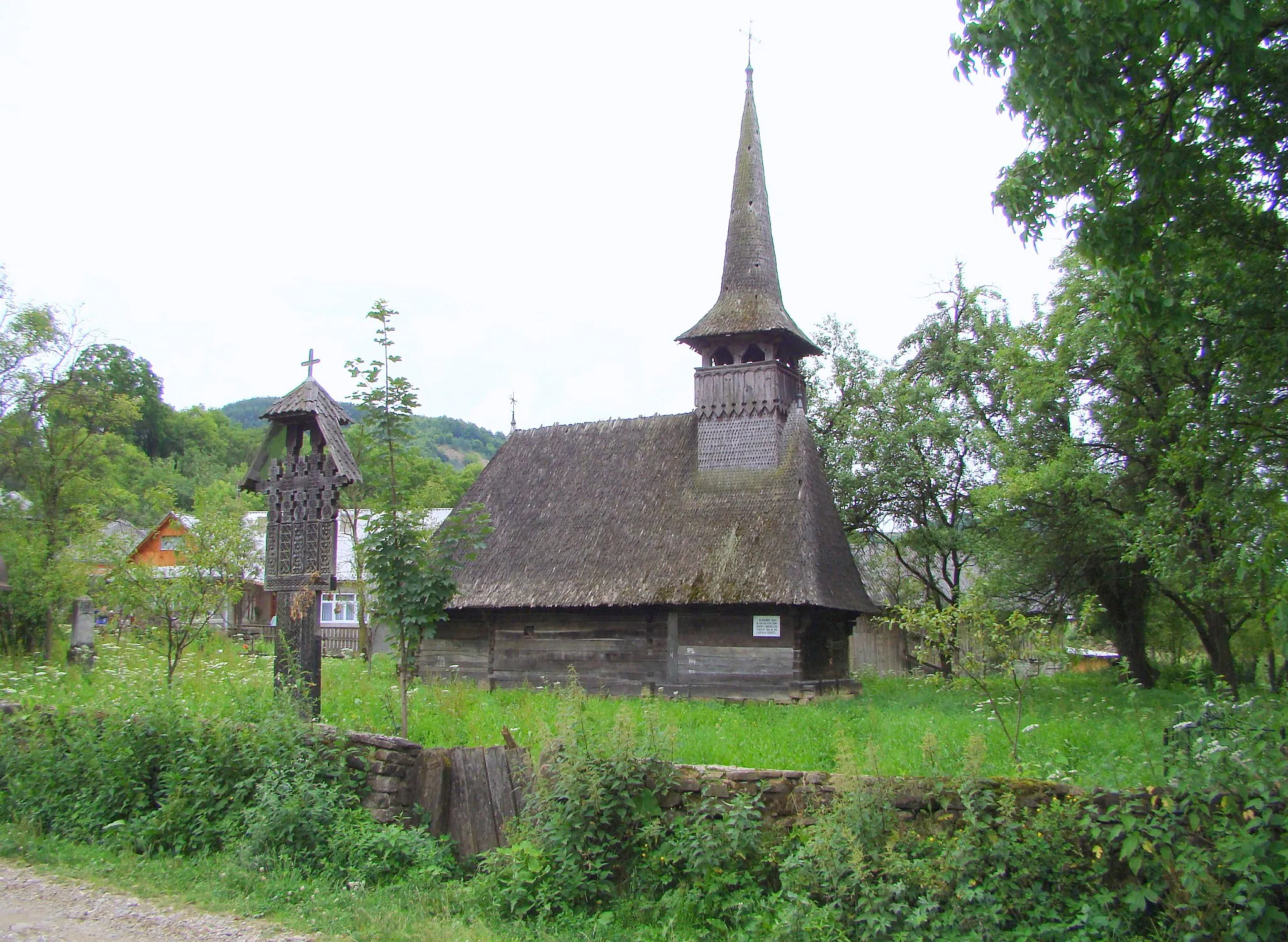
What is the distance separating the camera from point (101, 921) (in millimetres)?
6988

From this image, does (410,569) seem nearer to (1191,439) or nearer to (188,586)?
(188,586)

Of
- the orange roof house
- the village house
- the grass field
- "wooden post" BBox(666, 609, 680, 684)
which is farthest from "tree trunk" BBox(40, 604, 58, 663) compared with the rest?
"wooden post" BBox(666, 609, 680, 684)

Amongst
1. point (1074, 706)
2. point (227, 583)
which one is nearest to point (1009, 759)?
point (1074, 706)

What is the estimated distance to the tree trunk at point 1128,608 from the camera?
2252cm

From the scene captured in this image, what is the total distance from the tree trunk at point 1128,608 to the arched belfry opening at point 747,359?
26.9ft

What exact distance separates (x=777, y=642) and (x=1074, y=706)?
523 cm

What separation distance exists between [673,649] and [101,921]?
42.2ft

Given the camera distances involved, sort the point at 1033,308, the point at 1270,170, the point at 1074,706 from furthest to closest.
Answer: the point at 1033,308, the point at 1074,706, the point at 1270,170

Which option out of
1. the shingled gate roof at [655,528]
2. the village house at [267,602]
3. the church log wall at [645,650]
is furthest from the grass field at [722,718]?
the village house at [267,602]

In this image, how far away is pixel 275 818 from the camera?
26.9 feet

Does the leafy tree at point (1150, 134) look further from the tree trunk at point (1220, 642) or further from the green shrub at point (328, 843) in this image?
the tree trunk at point (1220, 642)

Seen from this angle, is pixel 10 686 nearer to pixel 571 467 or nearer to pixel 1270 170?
pixel 571 467

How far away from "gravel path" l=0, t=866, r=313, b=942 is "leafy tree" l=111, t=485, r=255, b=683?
5143 millimetres

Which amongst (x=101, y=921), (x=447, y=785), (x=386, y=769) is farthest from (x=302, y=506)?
(x=101, y=921)
